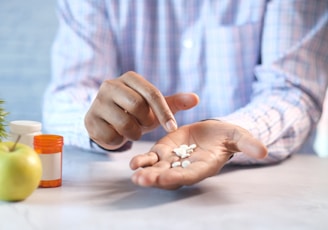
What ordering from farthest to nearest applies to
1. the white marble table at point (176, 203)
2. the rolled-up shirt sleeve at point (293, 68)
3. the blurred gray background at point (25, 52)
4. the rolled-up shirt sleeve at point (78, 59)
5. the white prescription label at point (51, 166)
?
1. the blurred gray background at point (25, 52)
2. the rolled-up shirt sleeve at point (78, 59)
3. the rolled-up shirt sleeve at point (293, 68)
4. the white prescription label at point (51, 166)
5. the white marble table at point (176, 203)

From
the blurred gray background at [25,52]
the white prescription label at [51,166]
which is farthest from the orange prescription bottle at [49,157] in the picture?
the blurred gray background at [25,52]

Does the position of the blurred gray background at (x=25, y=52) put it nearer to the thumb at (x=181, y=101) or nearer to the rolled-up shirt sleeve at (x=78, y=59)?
the rolled-up shirt sleeve at (x=78, y=59)

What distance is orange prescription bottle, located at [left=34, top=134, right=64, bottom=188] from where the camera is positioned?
3.10 ft

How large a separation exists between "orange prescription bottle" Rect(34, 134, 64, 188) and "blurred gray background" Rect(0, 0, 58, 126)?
1125 mm

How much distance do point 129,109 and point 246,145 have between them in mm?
260

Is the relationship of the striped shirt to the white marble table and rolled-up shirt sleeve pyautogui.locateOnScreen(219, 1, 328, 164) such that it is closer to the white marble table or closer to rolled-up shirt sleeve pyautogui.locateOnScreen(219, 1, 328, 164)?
rolled-up shirt sleeve pyautogui.locateOnScreen(219, 1, 328, 164)

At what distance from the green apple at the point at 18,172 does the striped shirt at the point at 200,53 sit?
547 millimetres

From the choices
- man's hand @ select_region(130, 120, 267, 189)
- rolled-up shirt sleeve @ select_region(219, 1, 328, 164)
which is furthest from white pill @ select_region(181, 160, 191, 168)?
rolled-up shirt sleeve @ select_region(219, 1, 328, 164)

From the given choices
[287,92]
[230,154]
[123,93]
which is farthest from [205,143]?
[287,92]

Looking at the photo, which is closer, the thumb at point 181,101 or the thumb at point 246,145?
the thumb at point 246,145

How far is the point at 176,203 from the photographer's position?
0.88 m

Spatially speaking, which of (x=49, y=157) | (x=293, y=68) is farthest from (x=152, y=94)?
(x=293, y=68)

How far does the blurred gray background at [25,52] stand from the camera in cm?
207

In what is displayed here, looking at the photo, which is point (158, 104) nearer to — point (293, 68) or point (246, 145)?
point (246, 145)
